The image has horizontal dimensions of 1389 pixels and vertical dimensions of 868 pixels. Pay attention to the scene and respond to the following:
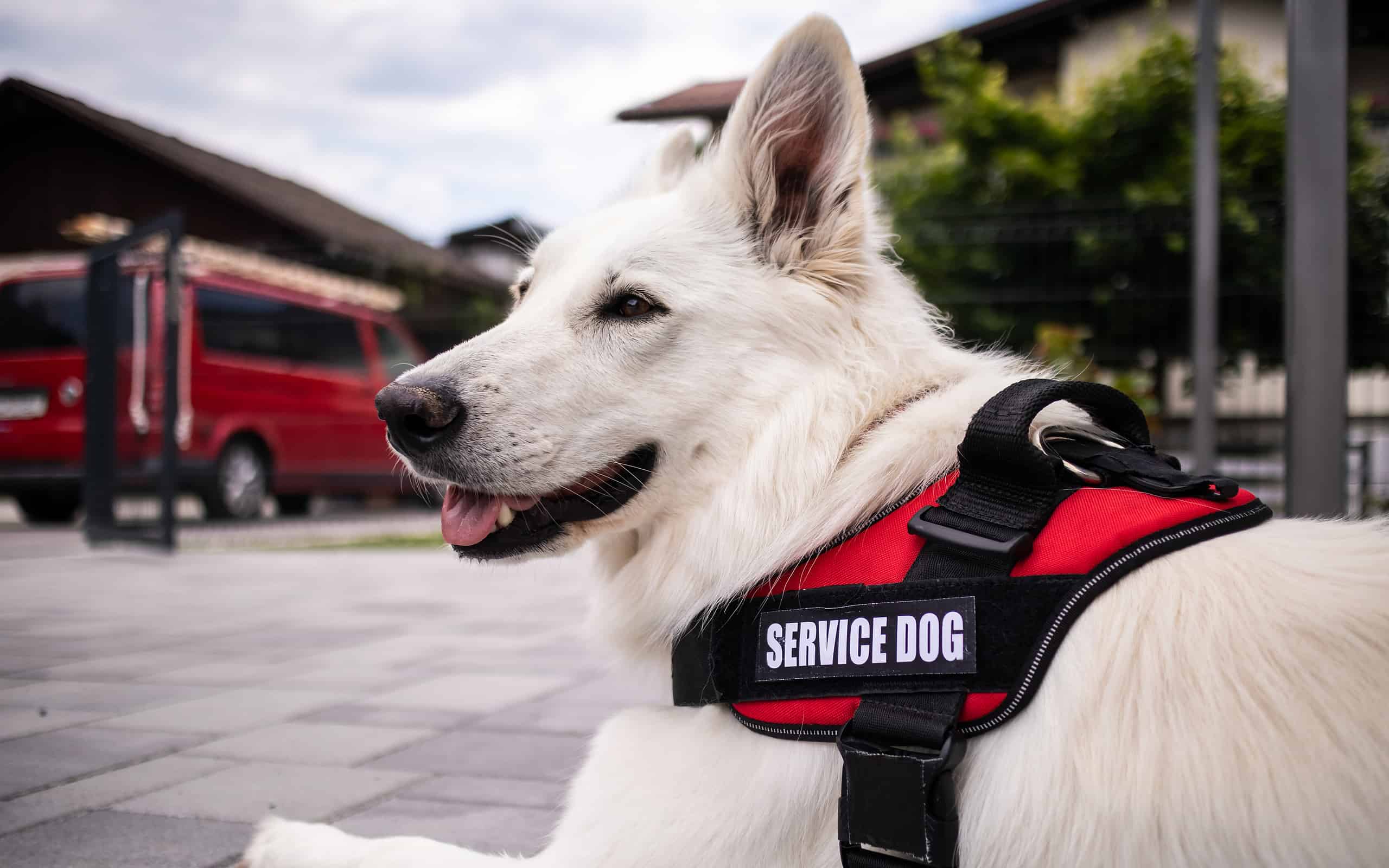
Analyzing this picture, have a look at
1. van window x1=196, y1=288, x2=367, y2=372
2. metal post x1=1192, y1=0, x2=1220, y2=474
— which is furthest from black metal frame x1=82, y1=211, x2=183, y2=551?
metal post x1=1192, y1=0, x2=1220, y2=474

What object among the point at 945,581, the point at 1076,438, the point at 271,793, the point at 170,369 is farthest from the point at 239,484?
the point at 945,581

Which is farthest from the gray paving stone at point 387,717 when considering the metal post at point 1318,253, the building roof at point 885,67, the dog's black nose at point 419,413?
the metal post at point 1318,253

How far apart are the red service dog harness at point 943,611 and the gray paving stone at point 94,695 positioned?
1.97m

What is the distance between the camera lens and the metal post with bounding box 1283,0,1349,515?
10.9ft

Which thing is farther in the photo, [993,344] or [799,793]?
[993,344]

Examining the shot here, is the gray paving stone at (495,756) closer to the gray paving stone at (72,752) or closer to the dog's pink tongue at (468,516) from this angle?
the gray paving stone at (72,752)

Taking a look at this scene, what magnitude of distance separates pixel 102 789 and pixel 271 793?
0.40m

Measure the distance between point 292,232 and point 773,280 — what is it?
16096mm

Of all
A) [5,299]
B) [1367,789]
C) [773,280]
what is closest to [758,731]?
[1367,789]

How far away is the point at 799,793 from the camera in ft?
4.79

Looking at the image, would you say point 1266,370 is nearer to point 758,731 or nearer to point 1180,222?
point 1180,222

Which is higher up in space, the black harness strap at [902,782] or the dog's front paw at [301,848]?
the black harness strap at [902,782]

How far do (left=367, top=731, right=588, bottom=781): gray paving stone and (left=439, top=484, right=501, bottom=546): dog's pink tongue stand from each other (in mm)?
955

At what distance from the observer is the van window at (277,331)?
10703 millimetres
